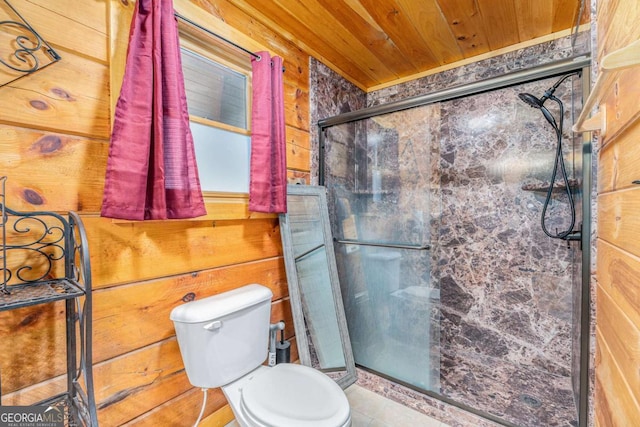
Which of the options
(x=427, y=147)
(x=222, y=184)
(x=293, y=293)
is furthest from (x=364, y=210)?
(x=222, y=184)

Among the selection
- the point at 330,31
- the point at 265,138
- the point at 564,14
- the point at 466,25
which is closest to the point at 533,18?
the point at 564,14

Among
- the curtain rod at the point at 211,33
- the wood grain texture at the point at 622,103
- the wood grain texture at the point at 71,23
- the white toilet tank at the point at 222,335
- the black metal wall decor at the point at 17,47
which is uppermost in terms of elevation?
the curtain rod at the point at 211,33

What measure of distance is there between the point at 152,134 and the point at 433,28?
5.51 feet

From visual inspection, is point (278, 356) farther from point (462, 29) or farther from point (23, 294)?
point (462, 29)

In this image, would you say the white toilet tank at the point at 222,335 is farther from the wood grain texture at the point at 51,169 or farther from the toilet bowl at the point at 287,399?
the wood grain texture at the point at 51,169

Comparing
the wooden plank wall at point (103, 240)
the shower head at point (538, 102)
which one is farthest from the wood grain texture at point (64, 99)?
the shower head at point (538, 102)

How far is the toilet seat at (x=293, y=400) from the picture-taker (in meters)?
1.04

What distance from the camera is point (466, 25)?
5.60ft

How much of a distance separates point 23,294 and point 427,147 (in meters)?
1.98

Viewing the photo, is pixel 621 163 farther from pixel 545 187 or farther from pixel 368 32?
pixel 368 32

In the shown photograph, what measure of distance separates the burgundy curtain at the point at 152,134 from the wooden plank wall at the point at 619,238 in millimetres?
1404

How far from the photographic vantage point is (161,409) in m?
1.28

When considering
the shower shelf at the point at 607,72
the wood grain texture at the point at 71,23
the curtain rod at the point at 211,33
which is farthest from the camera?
the curtain rod at the point at 211,33

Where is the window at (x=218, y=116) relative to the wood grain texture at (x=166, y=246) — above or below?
above
